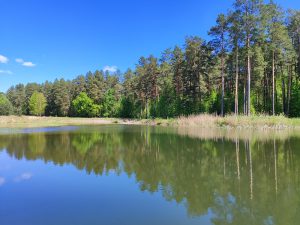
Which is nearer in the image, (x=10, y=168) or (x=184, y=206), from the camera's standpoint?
(x=184, y=206)

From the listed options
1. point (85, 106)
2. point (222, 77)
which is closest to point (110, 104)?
point (85, 106)

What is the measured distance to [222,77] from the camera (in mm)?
35781

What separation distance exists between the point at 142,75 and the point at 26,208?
5595cm

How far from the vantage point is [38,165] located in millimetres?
9953

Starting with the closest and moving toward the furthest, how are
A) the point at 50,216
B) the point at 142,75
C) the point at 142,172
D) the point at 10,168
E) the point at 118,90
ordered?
1. the point at 50,216
2. the point at 142,172
3. the point at 10,168
4. the point at 142,75
5. the point at 118,90

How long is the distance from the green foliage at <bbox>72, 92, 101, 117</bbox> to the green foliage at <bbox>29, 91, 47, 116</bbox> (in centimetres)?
1732

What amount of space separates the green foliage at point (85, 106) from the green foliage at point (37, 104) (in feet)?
56.8

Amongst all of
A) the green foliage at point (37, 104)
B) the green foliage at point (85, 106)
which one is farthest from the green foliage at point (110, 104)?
the green foliage at point (37, 104)

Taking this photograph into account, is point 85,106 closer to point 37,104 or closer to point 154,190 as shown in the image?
point 37,104

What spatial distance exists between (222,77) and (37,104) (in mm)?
74489

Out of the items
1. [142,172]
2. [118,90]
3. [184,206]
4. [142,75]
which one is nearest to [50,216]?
[184,206]

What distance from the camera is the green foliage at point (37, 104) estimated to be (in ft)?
306

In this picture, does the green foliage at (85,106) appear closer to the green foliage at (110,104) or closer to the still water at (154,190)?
the green foliage at (110,104)

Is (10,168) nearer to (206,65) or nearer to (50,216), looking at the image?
(50,216)
